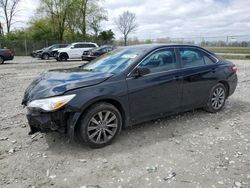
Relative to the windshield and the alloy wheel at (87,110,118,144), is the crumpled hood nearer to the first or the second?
the windshield

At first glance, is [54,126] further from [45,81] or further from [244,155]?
[244,155]

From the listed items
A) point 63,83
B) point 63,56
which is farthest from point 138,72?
point 63,56

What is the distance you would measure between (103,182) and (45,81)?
185 centimetres

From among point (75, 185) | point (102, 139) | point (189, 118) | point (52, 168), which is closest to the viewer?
point (75, 185)

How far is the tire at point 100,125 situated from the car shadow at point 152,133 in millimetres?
138

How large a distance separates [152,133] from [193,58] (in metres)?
1.78

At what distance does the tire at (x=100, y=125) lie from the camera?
3260 mm

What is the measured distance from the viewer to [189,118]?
183 inches

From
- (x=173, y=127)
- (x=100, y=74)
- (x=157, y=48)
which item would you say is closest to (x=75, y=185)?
(x=100, y=74)

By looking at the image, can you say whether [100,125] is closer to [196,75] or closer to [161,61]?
[161,61]

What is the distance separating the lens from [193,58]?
180 inches

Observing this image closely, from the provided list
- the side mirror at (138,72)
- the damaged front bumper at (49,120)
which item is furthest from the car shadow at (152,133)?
the side mirror at (138,72)

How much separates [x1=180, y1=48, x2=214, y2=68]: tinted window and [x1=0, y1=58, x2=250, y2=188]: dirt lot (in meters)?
1.14

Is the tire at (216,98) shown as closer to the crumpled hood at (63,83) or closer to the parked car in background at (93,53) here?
the crumpled hood at (63,83)
